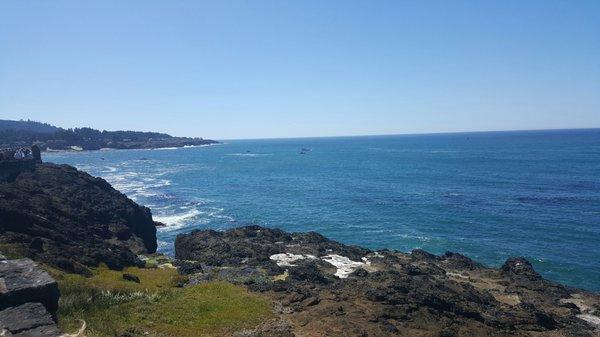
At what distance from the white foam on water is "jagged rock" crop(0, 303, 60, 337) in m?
29.8

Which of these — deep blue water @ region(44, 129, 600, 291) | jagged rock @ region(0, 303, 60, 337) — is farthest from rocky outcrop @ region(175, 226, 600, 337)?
jagged rock @ region(0, 303, 60, 337)

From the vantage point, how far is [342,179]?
129250mm

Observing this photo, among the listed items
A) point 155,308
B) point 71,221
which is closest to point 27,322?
point 155,308

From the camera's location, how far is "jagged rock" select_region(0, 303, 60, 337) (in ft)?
48.2

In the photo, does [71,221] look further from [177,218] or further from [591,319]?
[591,319]

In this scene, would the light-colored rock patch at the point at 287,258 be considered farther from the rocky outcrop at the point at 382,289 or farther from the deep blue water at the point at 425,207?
the deep blue water at the point at 425,207

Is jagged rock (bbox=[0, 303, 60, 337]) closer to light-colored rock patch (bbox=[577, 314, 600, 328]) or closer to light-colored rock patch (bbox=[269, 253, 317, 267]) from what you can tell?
light-colored rock patch (bbox=[269, 253, 317, 267])

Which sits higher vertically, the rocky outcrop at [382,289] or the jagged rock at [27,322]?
the jagged rock at [27,322]

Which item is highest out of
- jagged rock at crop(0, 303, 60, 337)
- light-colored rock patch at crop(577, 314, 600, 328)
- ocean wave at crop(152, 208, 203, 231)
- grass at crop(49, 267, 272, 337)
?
jagged rock at crop(0, 303, 60, 337)

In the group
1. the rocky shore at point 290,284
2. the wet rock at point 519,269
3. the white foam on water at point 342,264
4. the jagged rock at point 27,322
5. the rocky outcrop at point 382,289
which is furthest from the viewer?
the white foam on water at point 342,264

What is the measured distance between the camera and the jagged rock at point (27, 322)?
14680 mm

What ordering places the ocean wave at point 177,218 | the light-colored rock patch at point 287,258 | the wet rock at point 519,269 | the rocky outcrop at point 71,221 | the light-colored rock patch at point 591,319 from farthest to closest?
1. the ocean wave at point 177,218
2. the light-colored rock patch at point 287,258
3. the wet rock at point 519,269
4. the rocky outcrop at point 71,221
5. the light-colored rock patch at point 591,319

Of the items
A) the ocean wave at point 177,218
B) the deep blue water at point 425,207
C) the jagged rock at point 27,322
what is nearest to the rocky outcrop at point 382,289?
the deep blue water at point 425,207

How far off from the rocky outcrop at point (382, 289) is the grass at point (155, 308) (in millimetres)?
1996
